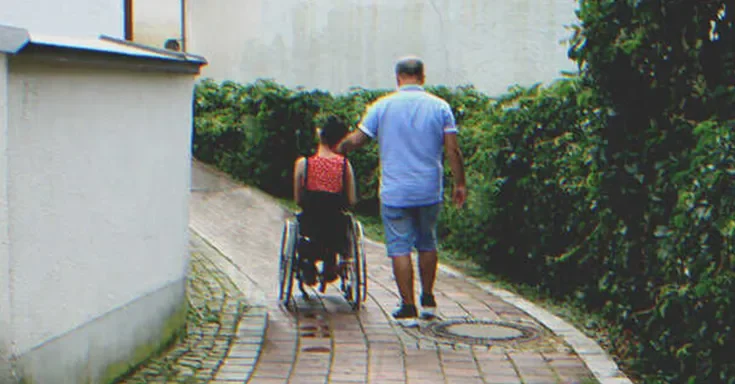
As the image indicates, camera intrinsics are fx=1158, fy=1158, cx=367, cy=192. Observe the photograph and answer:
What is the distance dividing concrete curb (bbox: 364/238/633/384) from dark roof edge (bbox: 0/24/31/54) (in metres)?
3.67

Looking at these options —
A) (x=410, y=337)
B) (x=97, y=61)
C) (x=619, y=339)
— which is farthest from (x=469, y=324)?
(x=97, y=61)

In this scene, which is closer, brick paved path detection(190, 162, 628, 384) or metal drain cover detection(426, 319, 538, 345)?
brick paved path detection(190, 162, 628, 384)

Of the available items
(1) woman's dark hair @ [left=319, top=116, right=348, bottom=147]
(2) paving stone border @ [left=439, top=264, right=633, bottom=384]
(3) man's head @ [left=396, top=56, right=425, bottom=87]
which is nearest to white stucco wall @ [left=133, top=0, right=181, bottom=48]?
(2) paving stone border @ [left=439, top=264, right=633, bottom=384]

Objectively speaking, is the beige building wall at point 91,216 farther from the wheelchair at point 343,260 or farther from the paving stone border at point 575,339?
the paving stone border at point 575,339

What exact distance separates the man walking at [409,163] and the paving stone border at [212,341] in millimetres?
1075

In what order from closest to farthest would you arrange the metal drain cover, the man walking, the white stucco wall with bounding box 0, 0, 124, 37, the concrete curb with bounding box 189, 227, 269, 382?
the concrete curb with bounding box 189, 227, 269, 382 < the metal drain cover < the man walking < the white stucco wall with bounding box 0, 0, 124, 37

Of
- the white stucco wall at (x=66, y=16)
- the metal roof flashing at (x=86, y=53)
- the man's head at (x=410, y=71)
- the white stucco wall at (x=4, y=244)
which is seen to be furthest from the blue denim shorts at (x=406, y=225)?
the white stucco wall at (x=4, y=244)

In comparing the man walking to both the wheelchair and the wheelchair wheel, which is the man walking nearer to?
the wheelchair

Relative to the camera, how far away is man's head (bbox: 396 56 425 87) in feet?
27.1

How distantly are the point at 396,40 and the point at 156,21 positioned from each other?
4.18m

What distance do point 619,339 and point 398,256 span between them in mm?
1717

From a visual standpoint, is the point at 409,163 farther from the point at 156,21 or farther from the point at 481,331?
the point at 156,21

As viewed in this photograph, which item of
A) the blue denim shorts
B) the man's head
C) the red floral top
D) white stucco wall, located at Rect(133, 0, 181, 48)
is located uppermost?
white stucco wall, located at Rect(133, 0, 181, 48)

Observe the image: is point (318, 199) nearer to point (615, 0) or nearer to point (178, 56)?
point (178, 56)
